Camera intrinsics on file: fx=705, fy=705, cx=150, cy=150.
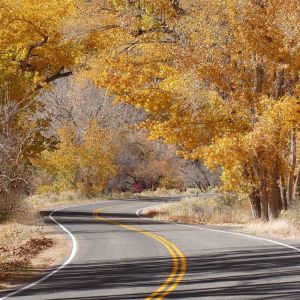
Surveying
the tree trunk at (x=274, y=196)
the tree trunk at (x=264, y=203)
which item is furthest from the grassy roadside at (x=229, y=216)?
the tree trunk at (x=274, y=196)

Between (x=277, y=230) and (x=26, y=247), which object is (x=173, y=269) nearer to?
(x=26, y=247)

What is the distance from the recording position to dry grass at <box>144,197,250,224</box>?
38656 millimetres

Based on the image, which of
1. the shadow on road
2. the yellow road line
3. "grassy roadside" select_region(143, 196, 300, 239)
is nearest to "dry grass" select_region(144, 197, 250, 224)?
"grassy roadside" select_region(143, 196, 300, 239)

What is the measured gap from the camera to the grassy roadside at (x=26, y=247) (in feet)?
60.9

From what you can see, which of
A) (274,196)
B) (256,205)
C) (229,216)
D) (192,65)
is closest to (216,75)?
(192,65)

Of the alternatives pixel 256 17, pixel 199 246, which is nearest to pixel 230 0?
pixel 256 17

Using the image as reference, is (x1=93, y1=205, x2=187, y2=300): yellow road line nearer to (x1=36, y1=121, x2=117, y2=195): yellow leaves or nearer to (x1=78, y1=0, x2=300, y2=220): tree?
(x1=78, y1=0, x2=300, y2=220): tree

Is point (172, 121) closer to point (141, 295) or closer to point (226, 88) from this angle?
point (226, 88)

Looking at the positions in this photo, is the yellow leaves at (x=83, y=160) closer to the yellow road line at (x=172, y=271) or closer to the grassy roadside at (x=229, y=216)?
the grassy roadside at (x=229, y=216)

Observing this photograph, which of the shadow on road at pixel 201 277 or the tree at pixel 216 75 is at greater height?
the tree at pixel 216 75

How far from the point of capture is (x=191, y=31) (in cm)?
2959

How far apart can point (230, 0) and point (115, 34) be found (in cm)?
797

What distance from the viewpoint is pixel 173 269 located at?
1722 cm

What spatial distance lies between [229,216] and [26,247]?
670 inches
